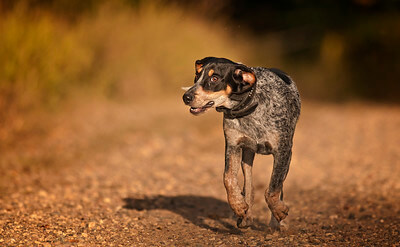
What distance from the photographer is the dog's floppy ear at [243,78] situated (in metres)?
4.21

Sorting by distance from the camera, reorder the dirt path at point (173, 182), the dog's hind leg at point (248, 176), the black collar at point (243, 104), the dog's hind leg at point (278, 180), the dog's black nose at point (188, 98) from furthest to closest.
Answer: the dirt path at point (173, 182)
the dog's hind leg at point (248, 176)
the dog's hind leg at point (278, 180)
the black collar at point (243, 104)
the dog's black nose at point (188, 98)

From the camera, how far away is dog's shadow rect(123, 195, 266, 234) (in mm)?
5482

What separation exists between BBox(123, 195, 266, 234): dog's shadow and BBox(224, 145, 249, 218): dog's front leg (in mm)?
693

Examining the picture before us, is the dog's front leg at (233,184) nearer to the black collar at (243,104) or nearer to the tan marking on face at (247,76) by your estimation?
the black collar at (243,104)

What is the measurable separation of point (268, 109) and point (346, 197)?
9.65 ft

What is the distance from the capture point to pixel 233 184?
453cm

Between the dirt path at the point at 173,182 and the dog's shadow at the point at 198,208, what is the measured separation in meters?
0.01

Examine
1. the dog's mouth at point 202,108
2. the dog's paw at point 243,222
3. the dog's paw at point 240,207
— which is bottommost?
the dog's paw at point 243,222

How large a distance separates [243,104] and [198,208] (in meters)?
2.27

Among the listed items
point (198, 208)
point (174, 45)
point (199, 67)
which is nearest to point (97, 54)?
point (174, 45)

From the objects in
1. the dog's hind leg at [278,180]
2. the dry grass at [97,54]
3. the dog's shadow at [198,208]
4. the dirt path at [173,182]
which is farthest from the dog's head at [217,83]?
the dry grass at [97,54]

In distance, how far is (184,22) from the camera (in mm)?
14383

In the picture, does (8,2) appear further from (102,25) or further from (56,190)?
(56,190)

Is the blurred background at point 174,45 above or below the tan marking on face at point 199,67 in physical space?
above
